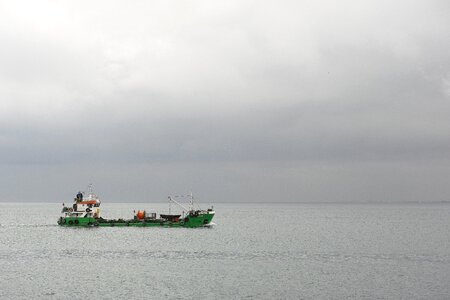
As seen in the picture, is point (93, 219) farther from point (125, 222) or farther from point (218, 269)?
point (218, 269)

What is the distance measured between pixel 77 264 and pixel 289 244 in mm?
48569

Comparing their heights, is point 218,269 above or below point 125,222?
below

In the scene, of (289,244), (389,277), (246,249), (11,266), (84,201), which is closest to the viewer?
(389,277)

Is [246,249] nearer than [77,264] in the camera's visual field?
No

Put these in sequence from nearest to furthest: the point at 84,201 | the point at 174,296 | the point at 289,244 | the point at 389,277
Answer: the point at 174,296 < the point at 389,277 < the point at 289,244 < the point at 84,201

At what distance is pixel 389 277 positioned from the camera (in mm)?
65125

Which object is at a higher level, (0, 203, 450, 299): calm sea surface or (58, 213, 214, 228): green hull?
(58, 213, 214, 228): green hull

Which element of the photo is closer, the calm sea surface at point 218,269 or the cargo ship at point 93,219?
the calm sea surface at point 218,269

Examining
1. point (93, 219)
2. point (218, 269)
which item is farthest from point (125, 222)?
point (218, 269)

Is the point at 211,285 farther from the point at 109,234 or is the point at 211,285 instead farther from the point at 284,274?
the point at 109,234

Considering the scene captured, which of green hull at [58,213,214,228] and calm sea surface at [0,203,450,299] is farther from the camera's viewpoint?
green hull at [58,213,214,228]

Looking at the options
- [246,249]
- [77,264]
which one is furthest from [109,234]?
[77,264]

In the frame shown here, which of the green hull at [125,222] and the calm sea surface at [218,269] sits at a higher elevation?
the green hull at [125,222]

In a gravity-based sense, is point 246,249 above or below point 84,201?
below
